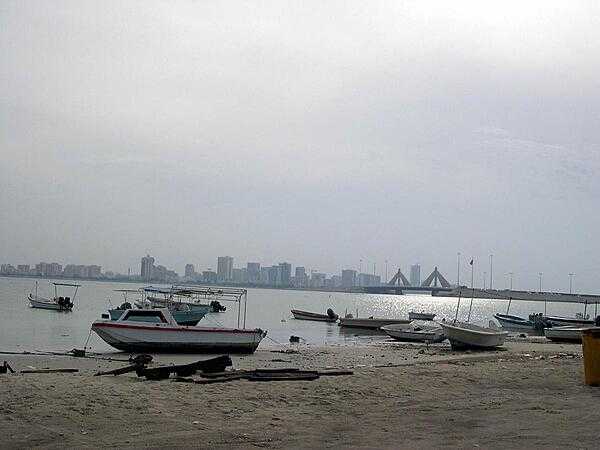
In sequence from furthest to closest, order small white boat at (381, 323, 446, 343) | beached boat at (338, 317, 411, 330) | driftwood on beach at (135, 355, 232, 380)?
1. beached boat at (338, 317, 411, 330)
2. small white boat at (381, 323, 446, 343)
3. driftwood on beach at (135, 355, 232, 380)

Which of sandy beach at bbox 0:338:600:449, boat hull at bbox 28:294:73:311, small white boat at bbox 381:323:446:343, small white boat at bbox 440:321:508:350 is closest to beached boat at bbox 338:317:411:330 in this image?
small white boat at bbox 381:323:446:343

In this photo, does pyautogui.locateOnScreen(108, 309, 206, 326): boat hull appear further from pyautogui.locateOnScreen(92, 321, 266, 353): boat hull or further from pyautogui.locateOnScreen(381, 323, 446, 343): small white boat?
pyautogui.locateOnScreen(92, 321, 266, 353): boat hull

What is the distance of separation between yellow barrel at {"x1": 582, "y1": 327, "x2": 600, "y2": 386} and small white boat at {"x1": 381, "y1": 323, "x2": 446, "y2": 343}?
24.9 metres

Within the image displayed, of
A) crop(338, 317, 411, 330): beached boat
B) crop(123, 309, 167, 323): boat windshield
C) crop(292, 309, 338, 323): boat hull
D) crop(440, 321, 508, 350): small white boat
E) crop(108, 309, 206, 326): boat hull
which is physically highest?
crop(123, 309, 167, 323): boat windshield

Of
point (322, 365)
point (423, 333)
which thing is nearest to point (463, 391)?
point (322, 365)

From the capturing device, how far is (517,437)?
31.0ft

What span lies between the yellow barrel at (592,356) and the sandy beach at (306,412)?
39 cm

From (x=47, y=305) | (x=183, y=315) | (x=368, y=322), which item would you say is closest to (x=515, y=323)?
(x=368, y=322)

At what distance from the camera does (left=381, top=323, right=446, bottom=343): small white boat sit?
131 ft

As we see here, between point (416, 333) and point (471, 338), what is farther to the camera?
point (416, 333)

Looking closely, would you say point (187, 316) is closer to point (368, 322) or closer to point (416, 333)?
point (416, 333)

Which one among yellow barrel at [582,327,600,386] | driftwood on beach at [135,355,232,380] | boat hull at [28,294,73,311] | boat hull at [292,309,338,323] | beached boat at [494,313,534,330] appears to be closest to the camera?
yellow barrel at [582,327,600,386]

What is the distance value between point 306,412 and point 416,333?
3155 cm

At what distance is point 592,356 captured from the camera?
47.9ft
